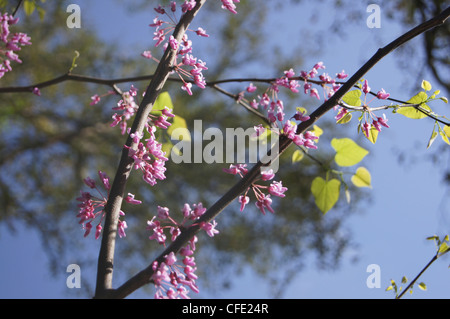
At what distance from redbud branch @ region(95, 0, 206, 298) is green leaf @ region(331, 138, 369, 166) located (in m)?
0.29

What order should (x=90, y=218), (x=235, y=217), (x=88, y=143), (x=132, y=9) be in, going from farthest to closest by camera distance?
(x=88, y=143)
(x=132, y=9)
(x=235, y=217)
(x=90, y=218)

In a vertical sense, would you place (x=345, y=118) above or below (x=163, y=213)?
above

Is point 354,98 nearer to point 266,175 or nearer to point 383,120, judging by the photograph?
point 383,120

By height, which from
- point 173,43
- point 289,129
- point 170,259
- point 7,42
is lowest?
point 170,259

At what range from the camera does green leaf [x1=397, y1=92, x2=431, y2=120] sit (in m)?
0.53

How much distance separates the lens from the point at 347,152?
0.69 meters

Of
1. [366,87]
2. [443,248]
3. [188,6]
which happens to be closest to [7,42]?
[188,6]

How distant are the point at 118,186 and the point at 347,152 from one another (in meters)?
0.37

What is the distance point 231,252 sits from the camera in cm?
272
